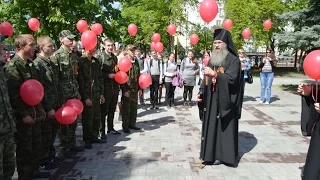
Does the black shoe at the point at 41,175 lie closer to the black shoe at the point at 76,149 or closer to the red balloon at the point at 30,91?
the black shoe at the point at 76,149

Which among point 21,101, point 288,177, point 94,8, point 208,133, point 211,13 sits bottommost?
point 288,177

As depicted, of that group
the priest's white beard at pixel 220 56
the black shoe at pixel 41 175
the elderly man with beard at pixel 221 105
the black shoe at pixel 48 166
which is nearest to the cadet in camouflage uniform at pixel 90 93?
the black shoe at pixel 48 166

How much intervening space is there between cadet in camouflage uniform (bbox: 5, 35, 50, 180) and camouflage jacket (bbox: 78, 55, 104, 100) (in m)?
1.46

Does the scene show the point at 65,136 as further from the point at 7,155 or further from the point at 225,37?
the point at 225,37

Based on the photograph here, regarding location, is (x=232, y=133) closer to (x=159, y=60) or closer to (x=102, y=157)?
(x=102, y=157)

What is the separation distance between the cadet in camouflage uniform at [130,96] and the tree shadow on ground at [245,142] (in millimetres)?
2544

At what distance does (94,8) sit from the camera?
560 inches

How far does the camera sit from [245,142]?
6.84 metres

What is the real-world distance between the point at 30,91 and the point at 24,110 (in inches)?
15.7

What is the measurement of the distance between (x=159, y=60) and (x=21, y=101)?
23.4 feet

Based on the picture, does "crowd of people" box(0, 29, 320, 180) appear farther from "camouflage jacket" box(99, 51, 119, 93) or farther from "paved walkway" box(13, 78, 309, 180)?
"paved walkway" box(13, 78, 309, 180)

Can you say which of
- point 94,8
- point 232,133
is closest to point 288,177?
point 232,133

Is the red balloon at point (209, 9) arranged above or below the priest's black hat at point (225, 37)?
above

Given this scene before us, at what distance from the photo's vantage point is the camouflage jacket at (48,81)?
15.0 feet
